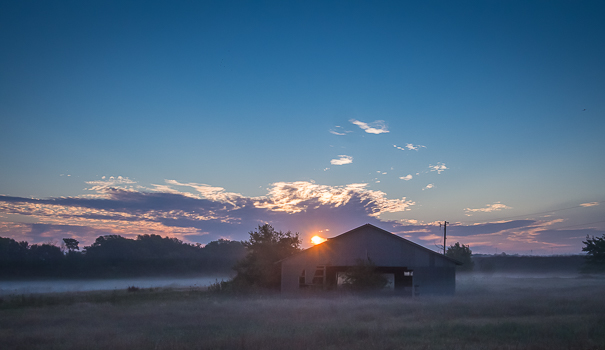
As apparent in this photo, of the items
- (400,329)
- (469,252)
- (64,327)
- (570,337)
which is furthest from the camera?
(469,252)

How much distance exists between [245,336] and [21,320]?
43.9 ft

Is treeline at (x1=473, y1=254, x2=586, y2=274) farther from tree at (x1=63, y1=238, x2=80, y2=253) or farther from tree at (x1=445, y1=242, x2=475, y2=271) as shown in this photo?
tree at (x1=63, y1=238, x2=80, y2=253)

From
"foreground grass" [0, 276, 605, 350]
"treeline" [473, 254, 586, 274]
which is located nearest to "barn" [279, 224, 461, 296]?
"foreground grass" [0, 276, 605, 350]

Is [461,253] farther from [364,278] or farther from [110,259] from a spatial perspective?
[110,259]

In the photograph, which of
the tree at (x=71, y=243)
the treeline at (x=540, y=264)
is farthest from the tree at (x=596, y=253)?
the tree at (x=71, y=243)

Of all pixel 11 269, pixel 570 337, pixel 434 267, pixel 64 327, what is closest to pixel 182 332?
pixel 64 327

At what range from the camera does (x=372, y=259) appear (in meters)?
34.9

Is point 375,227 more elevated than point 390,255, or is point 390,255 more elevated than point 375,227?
point 375,227

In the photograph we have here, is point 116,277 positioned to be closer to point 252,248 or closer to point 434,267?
point 252,248

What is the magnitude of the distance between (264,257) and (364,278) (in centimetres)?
1202

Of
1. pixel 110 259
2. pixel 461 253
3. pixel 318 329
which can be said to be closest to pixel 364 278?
pixel 318 329

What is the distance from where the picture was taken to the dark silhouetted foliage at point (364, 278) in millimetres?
34156

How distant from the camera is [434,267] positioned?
3538cm

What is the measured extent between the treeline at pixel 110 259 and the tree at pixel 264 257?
50782mm
